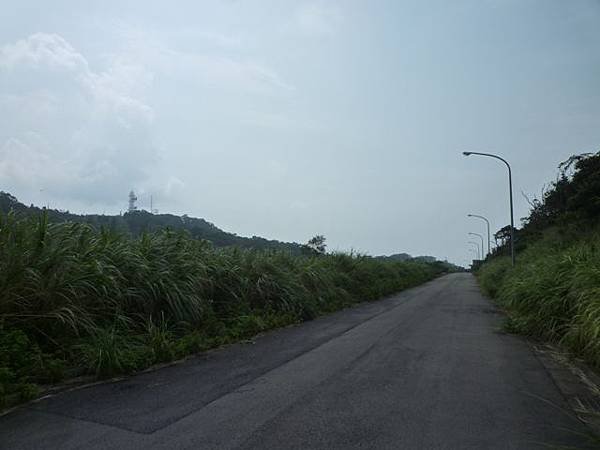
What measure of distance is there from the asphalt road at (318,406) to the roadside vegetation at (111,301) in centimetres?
55

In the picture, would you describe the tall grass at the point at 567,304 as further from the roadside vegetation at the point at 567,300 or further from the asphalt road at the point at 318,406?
the asphalt road at the point at 318,406

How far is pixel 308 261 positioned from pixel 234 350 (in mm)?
9850

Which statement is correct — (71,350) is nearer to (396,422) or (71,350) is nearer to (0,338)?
(0,338)

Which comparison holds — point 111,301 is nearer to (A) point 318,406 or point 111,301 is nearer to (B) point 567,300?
(A) point 318,406

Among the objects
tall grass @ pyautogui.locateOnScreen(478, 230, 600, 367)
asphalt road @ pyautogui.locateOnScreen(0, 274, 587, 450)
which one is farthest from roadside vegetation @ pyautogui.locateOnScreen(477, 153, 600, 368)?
asphalt road @ pyautogui.locateOnScreen(0, 274, 587, 450)

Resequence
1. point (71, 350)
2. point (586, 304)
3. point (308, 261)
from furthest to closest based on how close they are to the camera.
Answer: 1. point (308, 261)
2. point (586, 304)
3. point (71, 350)

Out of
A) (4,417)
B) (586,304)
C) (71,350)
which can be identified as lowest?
(4,417)

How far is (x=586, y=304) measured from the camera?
807 centimetres

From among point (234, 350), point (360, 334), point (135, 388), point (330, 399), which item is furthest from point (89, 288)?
point (360, 334)

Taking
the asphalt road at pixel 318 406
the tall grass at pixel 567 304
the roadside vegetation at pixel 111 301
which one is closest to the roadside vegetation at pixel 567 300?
the tall grass at pixel 567 304

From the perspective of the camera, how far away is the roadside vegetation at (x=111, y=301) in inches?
242

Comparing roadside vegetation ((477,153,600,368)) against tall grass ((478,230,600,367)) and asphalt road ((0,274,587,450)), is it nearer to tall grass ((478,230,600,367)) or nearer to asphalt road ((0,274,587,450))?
tall grass ((478,230,600,367))

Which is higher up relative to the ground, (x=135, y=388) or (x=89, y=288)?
(x=89, y=288)

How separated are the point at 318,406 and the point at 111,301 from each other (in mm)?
4282
